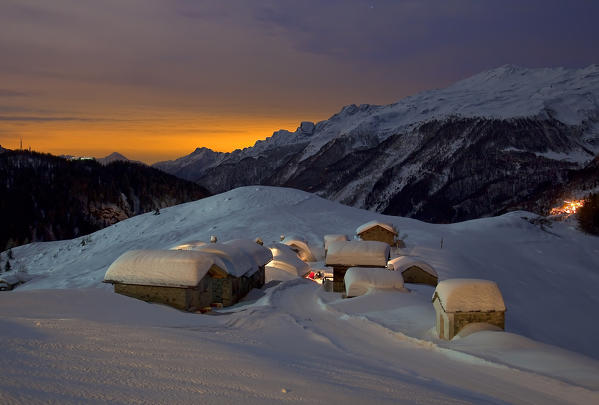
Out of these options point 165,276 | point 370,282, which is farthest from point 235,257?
point 370,282

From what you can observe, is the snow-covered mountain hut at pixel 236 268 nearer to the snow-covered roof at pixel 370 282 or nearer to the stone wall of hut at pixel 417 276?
the snow-covered roof at pixel 370 282

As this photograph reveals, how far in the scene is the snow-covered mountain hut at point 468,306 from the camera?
15336mm

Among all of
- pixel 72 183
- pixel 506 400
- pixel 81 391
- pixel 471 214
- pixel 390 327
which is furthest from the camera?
pixel 471 214

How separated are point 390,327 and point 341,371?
29.2ft

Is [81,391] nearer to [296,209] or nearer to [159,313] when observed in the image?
[159,313]

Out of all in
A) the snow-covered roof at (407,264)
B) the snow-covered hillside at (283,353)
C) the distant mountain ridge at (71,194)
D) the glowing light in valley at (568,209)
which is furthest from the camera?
the distant mountain ridge at (71,194)

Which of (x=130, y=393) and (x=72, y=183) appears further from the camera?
(x=72, y=183)

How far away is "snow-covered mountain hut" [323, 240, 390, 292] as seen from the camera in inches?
1163

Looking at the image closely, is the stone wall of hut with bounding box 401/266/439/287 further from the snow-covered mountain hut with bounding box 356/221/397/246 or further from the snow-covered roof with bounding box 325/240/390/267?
the snow-covered mountain hut with bounding box 356/221/397/246

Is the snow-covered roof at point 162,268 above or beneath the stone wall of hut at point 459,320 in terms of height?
above

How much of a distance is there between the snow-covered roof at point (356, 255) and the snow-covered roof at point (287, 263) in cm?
732

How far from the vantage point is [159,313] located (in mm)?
14617

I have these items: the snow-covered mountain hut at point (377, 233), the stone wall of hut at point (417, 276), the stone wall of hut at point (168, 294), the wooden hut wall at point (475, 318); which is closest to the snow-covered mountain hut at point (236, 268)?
the stone wall of hut at point (168, 294)

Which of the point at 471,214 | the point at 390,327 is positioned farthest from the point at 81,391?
the point at 471,214
